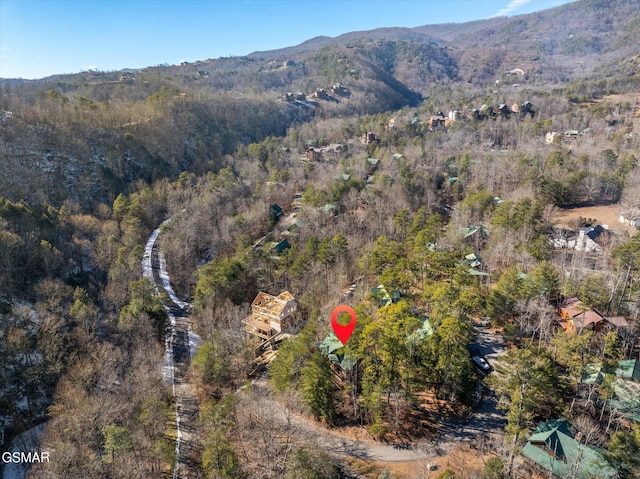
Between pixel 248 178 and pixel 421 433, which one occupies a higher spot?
pixel 248 178

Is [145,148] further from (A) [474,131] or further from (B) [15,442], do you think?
(A) [474,131]

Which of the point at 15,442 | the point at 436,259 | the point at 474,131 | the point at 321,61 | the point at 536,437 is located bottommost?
the point at 15,442

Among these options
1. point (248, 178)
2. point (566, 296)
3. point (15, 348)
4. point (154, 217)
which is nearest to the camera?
point (15, 348)

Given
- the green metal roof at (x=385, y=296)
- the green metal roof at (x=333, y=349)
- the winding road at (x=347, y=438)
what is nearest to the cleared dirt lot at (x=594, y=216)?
the winding road at (x=347, y=438)

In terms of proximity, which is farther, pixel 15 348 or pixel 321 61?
pixel 321 61

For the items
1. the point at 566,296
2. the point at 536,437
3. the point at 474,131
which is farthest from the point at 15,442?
the point at 474,131

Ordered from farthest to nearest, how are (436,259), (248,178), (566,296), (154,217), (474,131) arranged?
(474,131)
(248,178)
(154,217)
(436,259)
(566,296)

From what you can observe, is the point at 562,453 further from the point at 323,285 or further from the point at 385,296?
the point at 323,285
